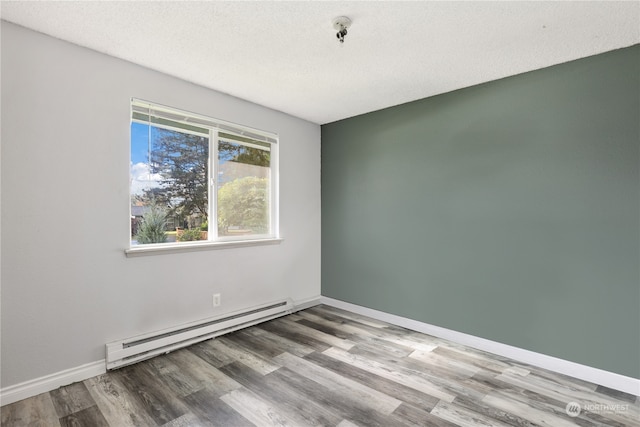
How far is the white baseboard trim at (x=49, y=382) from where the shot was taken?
1.88 m

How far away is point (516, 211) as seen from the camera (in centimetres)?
254

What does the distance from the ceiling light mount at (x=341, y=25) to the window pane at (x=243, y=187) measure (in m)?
1.62

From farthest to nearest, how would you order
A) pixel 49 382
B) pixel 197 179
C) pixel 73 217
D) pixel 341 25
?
pixel 197 179, pixel 73 217, pixel 49 382, pixel 341 25

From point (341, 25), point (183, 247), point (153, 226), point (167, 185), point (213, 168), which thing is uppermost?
point (341, 25)

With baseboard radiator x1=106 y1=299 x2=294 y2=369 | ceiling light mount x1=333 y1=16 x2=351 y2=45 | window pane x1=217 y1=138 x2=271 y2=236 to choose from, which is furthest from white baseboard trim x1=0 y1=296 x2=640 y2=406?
ceiling light mount x1=333 y1=16 x2=351 y2=45

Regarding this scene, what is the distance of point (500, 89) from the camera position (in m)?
2.62

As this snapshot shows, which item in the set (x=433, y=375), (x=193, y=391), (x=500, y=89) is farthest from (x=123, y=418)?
(x=500, y=89)

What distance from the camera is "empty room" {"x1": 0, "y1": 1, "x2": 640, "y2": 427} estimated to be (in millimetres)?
1868

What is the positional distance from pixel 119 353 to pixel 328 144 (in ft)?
9.87

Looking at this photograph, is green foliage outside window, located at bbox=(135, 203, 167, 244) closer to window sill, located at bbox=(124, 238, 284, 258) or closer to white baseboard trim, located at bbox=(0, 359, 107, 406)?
window sill, located at bbox=(124, 238, 284, 258)

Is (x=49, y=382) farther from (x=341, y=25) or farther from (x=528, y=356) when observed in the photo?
(x=528, y=356)
